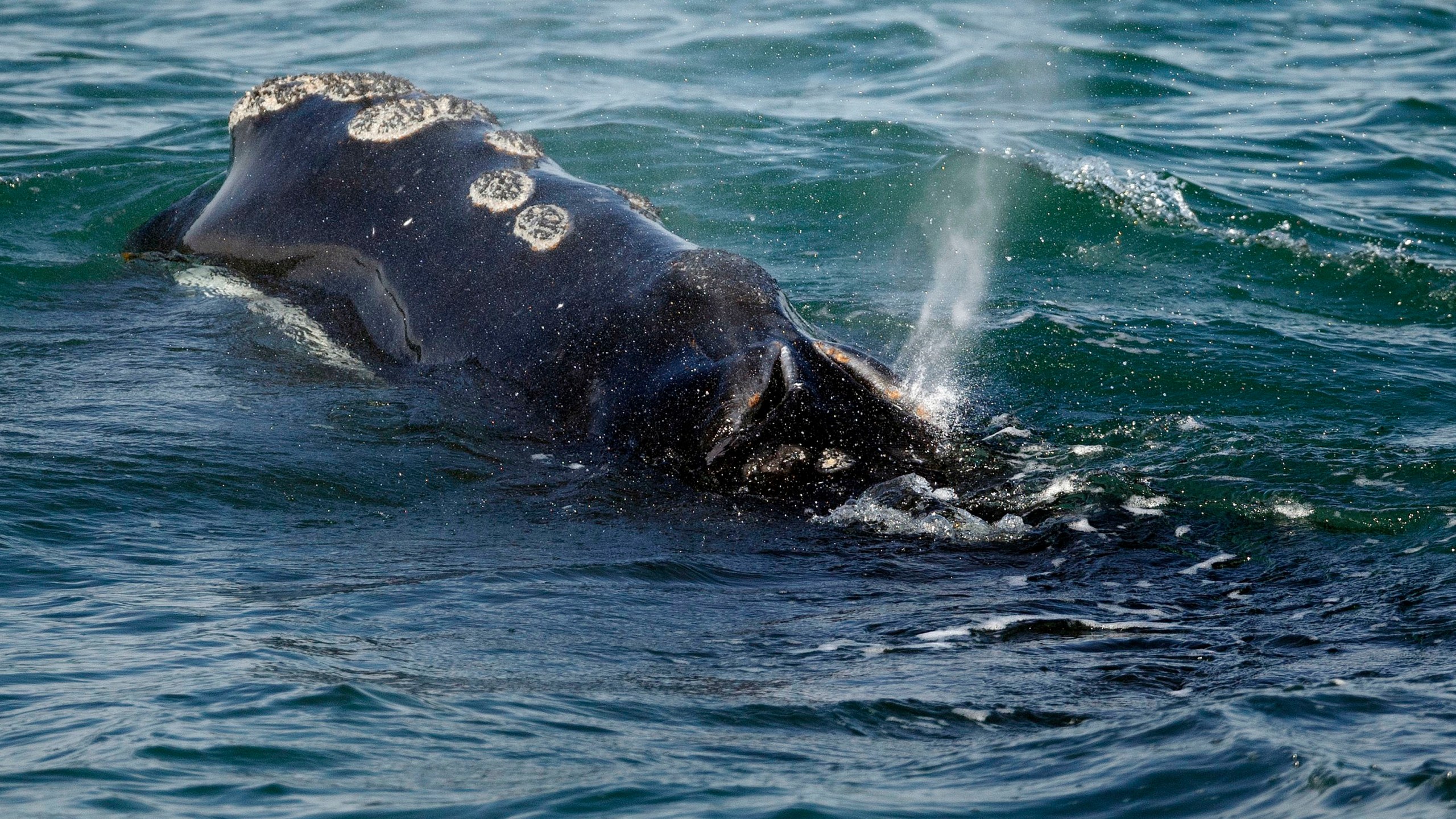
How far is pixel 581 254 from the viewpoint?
7023mm

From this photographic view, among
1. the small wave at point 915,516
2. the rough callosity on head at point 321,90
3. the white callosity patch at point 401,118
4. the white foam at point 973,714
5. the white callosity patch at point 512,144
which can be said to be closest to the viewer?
the white foam at point 973,714

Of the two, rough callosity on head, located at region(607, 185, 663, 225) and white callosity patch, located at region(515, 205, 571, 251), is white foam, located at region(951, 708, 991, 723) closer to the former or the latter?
white callosity patch, located at region(515, 205, 571, 251)

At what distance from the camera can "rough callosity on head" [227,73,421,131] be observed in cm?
833

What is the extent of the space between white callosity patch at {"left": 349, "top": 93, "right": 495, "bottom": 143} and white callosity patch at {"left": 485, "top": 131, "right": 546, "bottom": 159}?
0.30 meters

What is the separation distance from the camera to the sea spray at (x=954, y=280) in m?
8.35

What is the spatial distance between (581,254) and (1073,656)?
3.20 metres

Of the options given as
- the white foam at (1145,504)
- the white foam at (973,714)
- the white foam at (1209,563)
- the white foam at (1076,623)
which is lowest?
the white foam at (973,714)

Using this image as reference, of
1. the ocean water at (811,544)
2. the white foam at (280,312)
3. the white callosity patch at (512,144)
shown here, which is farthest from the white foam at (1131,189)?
the white foam at (280,312)

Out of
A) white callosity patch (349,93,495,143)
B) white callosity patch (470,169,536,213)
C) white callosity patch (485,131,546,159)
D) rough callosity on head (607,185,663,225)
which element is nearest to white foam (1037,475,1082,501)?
rough callosity on head (607,185,663,225)

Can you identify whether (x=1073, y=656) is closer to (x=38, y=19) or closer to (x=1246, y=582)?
(x=1246, y=582)

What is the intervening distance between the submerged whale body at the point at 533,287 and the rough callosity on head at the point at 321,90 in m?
0.01

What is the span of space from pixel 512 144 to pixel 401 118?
637 millimetres

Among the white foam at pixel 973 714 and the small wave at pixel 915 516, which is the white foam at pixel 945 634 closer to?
the white foam at pixel 973 714

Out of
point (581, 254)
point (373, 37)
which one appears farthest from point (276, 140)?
point (373, 37)
